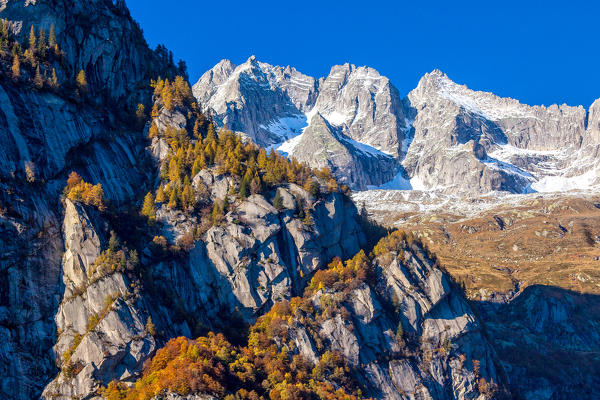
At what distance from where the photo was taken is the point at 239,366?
8250 centimetres

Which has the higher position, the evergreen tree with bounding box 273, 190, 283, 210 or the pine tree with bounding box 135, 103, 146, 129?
the pine tree with bounding box 135, 103, 146, 129

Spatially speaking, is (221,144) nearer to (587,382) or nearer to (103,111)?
(103,111)

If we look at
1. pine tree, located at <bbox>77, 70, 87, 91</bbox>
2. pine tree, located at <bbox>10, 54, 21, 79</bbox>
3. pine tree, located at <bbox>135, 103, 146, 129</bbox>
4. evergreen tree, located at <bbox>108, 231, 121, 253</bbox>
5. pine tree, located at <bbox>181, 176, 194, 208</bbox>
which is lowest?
evergreen tree, located at <bbox>108, 231, 121, 253</bbox>

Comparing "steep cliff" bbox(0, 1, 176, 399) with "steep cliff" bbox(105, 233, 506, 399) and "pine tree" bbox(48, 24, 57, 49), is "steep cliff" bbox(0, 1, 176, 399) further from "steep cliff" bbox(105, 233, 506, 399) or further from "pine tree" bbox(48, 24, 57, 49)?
"steep cliff" bbox(105, 233, 506, 399)

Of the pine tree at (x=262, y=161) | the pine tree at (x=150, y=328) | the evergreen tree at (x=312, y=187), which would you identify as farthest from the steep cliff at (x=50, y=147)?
the evergreen tree at (x=312, y=187)

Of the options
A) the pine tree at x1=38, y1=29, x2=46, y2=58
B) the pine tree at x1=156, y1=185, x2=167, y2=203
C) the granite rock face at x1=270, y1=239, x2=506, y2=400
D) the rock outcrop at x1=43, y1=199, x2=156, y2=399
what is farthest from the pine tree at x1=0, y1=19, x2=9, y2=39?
the granite rock face at x1=270, y1=239, x2=506, y2=400

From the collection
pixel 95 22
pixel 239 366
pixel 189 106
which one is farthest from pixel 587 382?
pixel 95 22

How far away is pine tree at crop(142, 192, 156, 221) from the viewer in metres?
104

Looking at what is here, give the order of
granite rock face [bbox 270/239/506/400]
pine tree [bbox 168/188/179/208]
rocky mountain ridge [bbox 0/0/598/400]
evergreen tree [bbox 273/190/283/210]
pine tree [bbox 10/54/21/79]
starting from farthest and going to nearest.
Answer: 1. evergreen tree [bbox 273/190/283/210]
2. pine tree [bbox 168/188/179/208]
3. pine tree [bbox 10/54/21/79]
4. granite rock face [bbox 270/239/506/400]
5. rocky mountain ridge [bbox 0/0/598/400]

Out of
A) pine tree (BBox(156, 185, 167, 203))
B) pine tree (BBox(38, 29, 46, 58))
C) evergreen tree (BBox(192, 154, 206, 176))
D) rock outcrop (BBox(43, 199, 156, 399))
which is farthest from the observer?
evergreen tree (BBox(192, 154, 206, 176))

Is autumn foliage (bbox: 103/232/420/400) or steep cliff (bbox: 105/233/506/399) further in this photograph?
steep cliff (bbox: 105/233/506/399)

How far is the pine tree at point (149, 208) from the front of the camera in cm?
10362

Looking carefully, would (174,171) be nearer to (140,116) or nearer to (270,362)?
(140,116)

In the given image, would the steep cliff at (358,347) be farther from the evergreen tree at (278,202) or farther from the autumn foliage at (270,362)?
the evergreen tree at (278,202)
